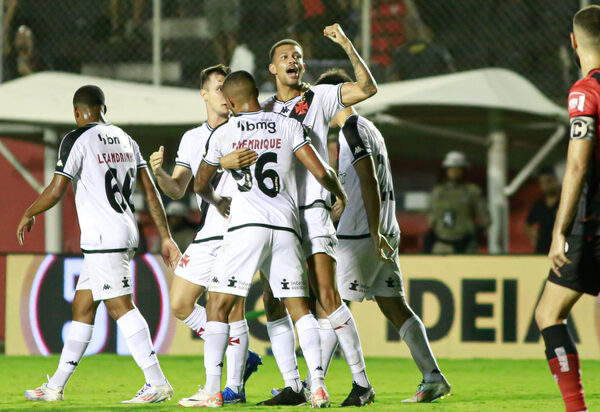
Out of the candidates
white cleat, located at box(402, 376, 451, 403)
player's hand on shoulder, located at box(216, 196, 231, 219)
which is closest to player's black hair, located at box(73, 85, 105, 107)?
player's hand on shoulder, located at box(216, 196, 231, 219)

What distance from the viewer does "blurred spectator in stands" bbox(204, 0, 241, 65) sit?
12828 mm

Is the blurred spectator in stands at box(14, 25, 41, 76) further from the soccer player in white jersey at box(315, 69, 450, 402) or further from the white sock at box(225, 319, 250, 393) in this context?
the white sock at box(225, 319, 250, 393)

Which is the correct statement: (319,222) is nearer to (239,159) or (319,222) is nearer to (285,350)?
(239,159)

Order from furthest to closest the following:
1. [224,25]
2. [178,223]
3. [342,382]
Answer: [224,25] → [178,223] → [342,382]

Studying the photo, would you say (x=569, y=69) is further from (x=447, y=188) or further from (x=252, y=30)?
(x=252, y=30)

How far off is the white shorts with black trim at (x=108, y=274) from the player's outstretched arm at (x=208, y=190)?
70 cm

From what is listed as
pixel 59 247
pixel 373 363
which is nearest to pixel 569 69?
pixel 373 363

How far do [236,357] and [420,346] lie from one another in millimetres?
1208

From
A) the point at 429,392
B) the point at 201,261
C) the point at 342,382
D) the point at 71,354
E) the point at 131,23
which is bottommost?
the point at 342,382

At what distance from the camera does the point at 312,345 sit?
5617mm

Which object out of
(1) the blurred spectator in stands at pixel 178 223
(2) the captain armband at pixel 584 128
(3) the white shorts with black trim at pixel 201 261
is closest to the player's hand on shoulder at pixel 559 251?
(2) the captain armband at pixel 584 128

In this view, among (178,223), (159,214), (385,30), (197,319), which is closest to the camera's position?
(159,214)

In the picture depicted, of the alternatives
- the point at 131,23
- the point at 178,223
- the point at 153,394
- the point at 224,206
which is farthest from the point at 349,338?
the point at 131,23

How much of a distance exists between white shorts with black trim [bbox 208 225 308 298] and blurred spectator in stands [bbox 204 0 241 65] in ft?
24.3
